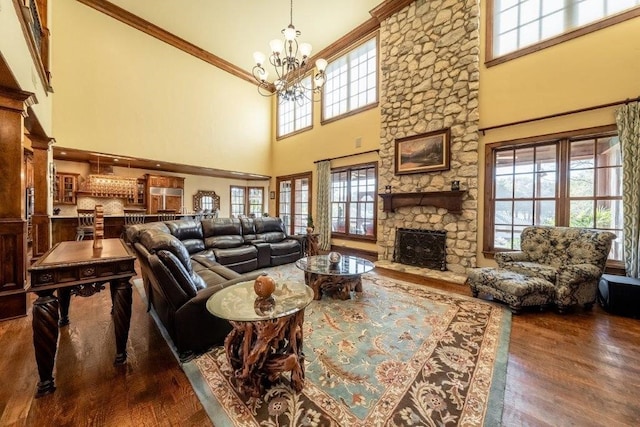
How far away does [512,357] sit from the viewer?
6.58 feet

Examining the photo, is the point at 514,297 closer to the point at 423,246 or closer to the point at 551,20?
the point at 423,246

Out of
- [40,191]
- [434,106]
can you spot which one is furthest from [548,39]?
[40,191]

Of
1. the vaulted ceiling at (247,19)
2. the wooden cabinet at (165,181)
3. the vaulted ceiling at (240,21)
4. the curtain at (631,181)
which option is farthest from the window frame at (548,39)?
the wooden cabinet at (165,181)

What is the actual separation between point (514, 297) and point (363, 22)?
6448 mm

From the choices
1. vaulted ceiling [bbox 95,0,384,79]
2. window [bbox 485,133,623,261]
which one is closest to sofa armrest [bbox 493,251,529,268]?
window [bbox 485,133,623,261]

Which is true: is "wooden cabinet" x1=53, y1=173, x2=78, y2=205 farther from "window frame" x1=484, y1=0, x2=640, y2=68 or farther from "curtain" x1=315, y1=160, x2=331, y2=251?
"window frame" x1=484, y1=0, x2=640, y2=68

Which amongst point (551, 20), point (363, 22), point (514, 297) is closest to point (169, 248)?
point (514, 297)

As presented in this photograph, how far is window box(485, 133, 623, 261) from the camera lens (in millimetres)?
3309

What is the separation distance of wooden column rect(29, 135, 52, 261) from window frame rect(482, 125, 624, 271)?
7.77 meters

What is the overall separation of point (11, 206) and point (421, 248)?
590cm

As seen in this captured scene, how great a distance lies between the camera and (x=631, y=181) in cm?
301

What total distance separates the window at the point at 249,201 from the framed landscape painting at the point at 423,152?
21.2 feet

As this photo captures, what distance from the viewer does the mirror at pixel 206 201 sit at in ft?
29.1

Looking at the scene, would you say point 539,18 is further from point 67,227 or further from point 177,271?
point 67,227
